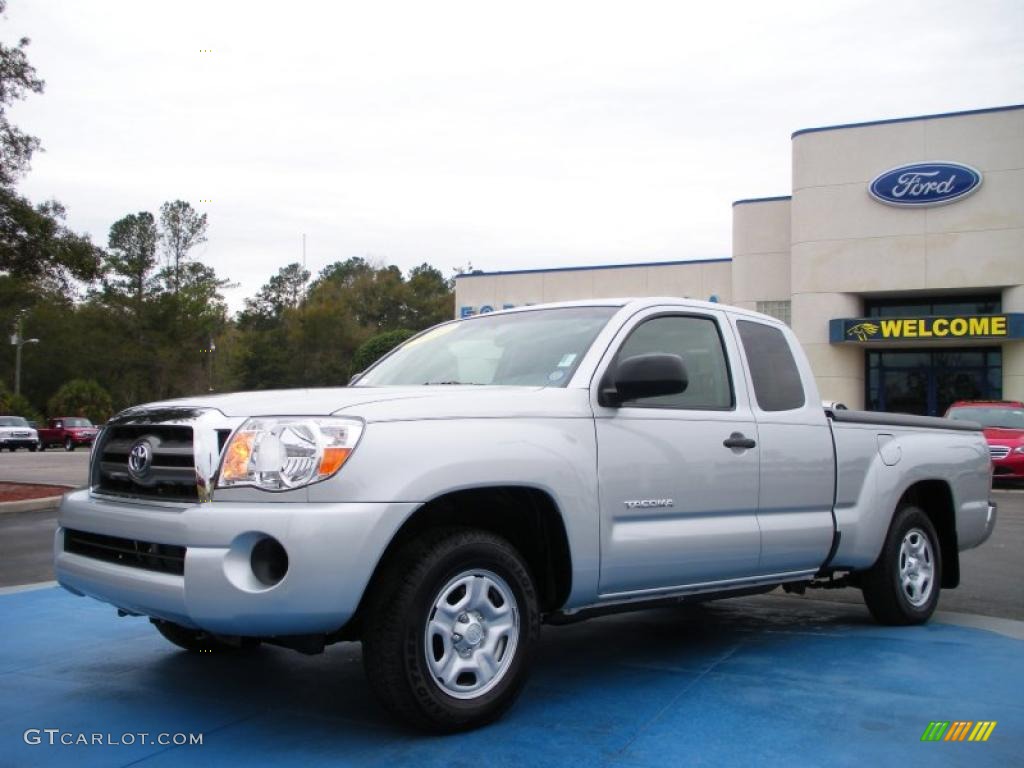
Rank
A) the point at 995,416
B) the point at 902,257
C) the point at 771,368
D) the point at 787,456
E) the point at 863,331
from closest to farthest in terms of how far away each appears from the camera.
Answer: the point at 787,456, the point at 771,368, the point at 995,416, the point at 902,257, the point at 863,331

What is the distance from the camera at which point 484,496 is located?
14.0 feet

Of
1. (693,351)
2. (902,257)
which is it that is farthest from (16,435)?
(693,351)

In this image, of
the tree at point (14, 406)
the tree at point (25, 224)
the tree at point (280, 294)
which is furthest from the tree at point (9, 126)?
the tree at point (280, 294)

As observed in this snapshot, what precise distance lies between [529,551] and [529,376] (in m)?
0.82

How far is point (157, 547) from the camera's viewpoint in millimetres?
3918

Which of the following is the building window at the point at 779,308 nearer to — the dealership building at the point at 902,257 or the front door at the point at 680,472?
the dealership building at the point at 902,257

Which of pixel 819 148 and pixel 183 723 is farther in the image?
pixel 819 148

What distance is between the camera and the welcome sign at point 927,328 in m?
28.5

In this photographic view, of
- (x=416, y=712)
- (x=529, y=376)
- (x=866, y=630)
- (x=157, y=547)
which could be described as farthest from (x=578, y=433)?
(x=866, y=630)

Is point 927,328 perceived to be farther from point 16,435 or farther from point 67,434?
point 16,435

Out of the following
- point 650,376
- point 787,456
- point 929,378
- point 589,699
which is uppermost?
point 929,378

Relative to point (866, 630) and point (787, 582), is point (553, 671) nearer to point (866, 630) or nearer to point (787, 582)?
point (787, 582)

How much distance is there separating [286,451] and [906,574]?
4266 millimetres

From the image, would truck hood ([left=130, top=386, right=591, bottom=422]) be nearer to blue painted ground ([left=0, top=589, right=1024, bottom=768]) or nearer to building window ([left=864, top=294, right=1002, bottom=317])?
blue painted ground ([left=0, top=589, right=1024, bottom=768])
